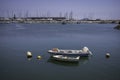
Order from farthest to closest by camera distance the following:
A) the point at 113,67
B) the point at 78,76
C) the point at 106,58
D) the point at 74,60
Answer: the point at 106,58 < the point at 74,60 < the point at 113,67 < the point at 78,76

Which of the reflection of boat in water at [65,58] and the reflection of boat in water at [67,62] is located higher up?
the reflection of boat in water at [65,58]

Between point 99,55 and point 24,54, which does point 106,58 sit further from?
point 24,54

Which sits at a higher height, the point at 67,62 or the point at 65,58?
the point at 65,58

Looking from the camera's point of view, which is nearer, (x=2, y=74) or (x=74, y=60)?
(x=2, y=74)

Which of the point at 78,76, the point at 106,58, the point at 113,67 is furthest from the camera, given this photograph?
the point at 106,58

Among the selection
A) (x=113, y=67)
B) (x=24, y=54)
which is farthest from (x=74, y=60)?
(x=24, y=54)

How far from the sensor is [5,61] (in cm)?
2467

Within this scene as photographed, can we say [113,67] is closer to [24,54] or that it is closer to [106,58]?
[106,58]

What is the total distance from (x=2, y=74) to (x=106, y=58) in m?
15.0

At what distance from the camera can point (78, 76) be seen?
1958 centimetres

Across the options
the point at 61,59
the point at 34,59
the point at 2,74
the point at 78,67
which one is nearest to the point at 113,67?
the point at 78,67

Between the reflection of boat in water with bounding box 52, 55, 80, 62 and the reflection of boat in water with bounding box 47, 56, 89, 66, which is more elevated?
the reflection of boat in water with bounding box 52, 55, 80, 62

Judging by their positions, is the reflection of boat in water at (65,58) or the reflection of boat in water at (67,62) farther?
the reflection of boat in water at (65,58)

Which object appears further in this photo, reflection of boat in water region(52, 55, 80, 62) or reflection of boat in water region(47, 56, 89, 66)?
reflection of boat in water region(52, 55, 80, 62)
